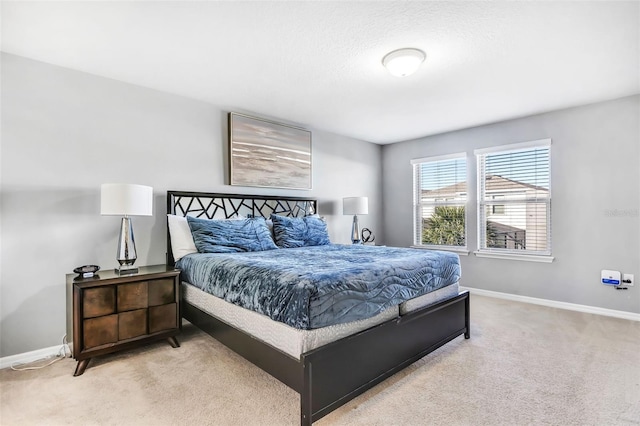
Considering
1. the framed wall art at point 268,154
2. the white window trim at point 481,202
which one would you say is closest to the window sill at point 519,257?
the white window trim at point 481,202

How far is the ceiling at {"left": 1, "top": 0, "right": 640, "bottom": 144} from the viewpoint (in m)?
2.00

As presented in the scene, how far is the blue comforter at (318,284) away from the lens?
1.70 m

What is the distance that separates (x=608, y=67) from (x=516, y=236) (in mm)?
2161

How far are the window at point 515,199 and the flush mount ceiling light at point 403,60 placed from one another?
7.99 feet

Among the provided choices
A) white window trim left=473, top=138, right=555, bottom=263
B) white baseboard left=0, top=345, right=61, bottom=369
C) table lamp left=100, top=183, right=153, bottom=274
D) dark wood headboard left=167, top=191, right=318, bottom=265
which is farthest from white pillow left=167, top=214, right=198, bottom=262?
white window trim left=473, top=138, right=555, bottom=263

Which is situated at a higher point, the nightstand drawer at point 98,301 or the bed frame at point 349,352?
the nightstand drawer at point 98,301

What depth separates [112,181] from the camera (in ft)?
9.61

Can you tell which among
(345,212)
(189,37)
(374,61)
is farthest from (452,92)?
(189,37)

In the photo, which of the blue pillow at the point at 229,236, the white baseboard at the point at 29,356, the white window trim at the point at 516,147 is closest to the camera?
the white baseboard at the point at 29,356

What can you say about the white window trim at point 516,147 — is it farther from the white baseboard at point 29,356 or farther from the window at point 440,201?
the white baseboard at point 29,356

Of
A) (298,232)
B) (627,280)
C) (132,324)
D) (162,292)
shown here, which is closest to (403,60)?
(298,232)

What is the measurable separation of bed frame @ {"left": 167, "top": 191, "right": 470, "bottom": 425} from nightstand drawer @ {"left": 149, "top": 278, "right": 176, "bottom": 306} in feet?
0.64

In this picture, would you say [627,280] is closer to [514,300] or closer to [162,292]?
[514,300]

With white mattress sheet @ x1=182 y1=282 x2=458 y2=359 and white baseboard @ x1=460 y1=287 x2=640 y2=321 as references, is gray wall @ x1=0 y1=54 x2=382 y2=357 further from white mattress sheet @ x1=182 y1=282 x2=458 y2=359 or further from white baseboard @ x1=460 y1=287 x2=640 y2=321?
white baseboard @ x1=460 y1=287 x2=640 y2=321
